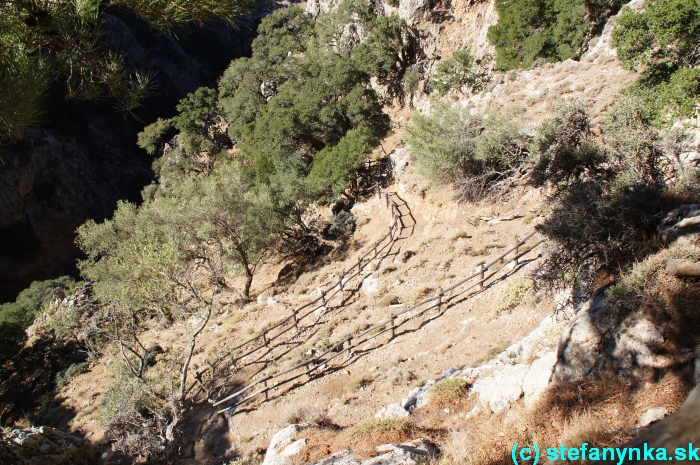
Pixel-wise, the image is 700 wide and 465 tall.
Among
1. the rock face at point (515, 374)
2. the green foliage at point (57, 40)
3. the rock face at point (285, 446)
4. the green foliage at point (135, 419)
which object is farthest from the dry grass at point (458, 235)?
the green foliage at point (57, 40)

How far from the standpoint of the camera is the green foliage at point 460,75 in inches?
1051

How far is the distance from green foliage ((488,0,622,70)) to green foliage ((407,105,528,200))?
1103 centimetres

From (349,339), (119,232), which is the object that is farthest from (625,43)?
(119,232)

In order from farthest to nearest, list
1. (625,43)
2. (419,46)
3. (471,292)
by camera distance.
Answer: (419,46) → (625,43) → (471,292)

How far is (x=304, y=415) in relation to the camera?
366 inches

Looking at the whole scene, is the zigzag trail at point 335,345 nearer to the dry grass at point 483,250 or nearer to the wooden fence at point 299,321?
the wooden fence at point 299,321

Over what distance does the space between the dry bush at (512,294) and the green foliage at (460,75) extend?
63.9ft

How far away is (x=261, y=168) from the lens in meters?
27.3

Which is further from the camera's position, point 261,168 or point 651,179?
point 261,168

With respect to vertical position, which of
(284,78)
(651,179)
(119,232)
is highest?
(284,78)

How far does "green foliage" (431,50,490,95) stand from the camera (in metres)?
26.7

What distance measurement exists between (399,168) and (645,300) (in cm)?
1762

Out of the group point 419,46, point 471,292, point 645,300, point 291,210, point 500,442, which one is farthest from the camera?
point 419,46

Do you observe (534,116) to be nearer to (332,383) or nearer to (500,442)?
(332,383)
